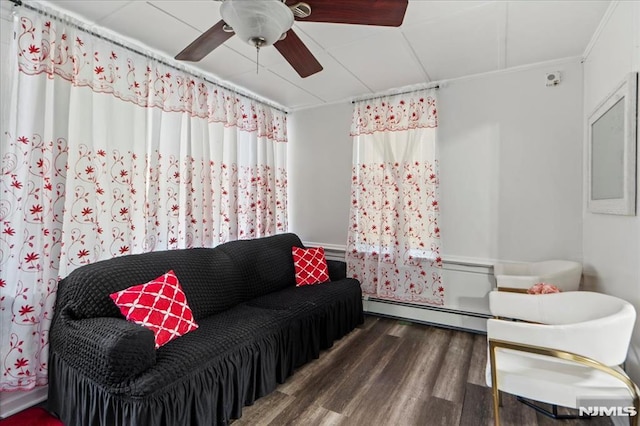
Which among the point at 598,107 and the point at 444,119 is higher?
the point at 444,119

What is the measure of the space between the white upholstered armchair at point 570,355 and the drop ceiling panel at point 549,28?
1.81 m

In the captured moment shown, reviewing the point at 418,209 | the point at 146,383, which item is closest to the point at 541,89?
the point at 418,209

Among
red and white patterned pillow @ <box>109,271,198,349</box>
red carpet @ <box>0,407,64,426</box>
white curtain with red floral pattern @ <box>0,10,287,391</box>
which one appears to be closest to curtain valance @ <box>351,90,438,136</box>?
white curtain with red floral pattern @ <box>0,10,287,391</box>

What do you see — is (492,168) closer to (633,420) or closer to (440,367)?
(440,367)

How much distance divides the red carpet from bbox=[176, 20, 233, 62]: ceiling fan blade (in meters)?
2.41

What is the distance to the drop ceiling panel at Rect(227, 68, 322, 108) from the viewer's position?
3016mm

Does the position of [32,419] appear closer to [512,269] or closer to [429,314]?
[429,314]

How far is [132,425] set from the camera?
1387 millimetres

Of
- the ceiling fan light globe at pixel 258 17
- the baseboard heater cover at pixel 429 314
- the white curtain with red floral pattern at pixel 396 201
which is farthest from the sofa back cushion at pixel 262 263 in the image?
the ceiling fan light globe at pixel 258 17

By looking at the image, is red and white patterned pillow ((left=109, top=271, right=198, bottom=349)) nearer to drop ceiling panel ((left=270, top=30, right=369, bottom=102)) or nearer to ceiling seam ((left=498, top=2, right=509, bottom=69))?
drop ceiling panel ((left=270, top=30, right=369, bottom=102))

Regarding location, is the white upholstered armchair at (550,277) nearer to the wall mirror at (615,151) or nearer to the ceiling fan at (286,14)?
the wall mirror at (615,151)

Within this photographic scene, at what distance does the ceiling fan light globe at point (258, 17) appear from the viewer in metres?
1.22

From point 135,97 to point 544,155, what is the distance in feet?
11.8

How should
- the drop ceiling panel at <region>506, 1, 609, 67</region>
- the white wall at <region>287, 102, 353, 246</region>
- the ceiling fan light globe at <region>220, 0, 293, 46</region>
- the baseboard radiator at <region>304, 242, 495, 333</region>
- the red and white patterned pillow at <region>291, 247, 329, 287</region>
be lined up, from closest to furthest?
the ceiling fan light globe at <region>220, 0, 293, 46</region>
the drop ceiling panel at <region>506, 1, 609, 67</region>
the baseboard radiator at <region>304, 242, 495, 333</region>
the red and white patterned pillow at <region>291, 247, 329, 287</region>
the white wall at <region>287, 102, 353, 246</region>
